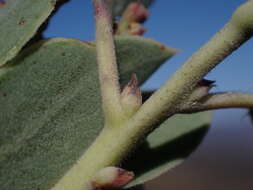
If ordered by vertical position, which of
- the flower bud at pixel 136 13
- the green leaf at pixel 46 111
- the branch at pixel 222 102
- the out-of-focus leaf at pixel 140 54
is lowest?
the branch at pixel 222 102

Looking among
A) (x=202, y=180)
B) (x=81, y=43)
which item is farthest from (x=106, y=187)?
(x=202, y=180)

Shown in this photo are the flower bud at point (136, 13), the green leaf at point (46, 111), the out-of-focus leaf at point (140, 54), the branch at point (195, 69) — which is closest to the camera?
the branch at point (195, 69)

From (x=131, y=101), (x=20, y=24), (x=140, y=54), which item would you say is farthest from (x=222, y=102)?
(x=20, y=24)

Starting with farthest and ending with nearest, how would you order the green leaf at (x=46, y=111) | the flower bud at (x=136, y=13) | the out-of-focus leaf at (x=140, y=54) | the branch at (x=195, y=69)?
the flower bud at (x=136, y=13), the out-of-focus leaf at (x=140, y=54), the green leaf at (x=46, y=111), the branch at (x=195, y=69)

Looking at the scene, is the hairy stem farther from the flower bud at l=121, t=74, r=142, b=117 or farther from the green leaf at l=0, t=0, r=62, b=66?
the green leaf at l=0, t=0, r=62, b=66

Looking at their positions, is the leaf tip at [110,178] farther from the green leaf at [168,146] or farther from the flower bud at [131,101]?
the green leaf at [168,146]

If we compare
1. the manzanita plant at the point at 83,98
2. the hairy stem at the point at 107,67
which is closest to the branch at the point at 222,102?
the manzanita plant at the point at 83,98

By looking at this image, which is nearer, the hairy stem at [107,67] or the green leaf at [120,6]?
the hairy stem at [107,67]

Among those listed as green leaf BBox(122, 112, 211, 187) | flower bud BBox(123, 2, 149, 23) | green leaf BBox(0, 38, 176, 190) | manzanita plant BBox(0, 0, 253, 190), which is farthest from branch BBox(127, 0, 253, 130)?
flower bud BBox(123, 2, 149, 23)
